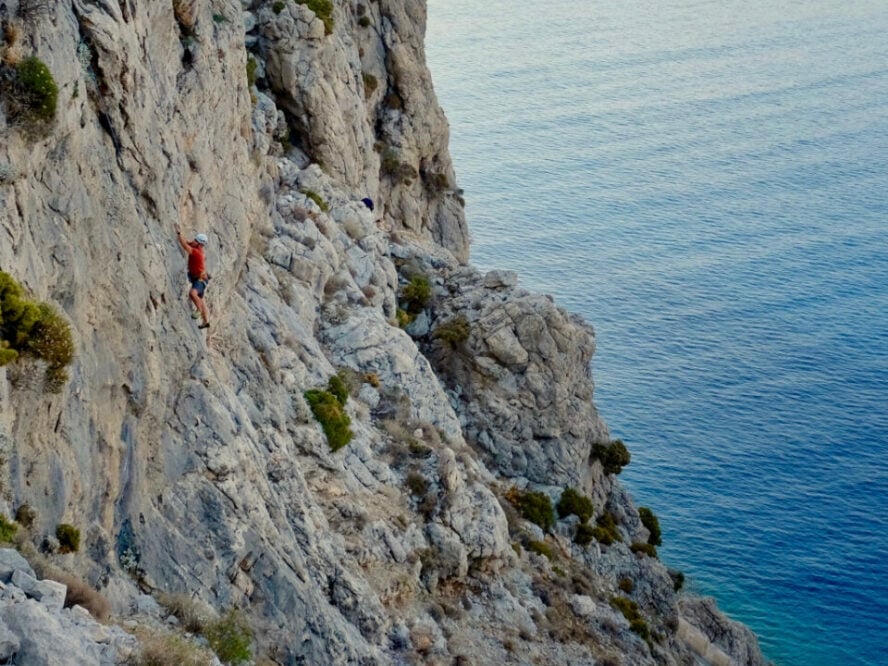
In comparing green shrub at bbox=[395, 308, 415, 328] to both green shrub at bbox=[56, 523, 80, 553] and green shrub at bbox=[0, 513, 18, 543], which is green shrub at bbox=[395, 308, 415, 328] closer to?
green shrub at bbox=[56, 523, 80, 553]

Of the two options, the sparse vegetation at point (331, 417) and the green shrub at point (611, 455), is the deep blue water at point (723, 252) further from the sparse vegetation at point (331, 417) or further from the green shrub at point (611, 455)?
the sparse vegetation at point (331, 417)

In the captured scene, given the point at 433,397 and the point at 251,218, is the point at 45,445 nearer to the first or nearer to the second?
the point at 251,218

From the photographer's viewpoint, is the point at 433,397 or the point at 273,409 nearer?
the point at 273,409

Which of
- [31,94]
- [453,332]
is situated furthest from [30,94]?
[453,332]

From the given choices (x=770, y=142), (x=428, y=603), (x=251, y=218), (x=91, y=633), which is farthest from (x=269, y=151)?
(x=770, y=142)

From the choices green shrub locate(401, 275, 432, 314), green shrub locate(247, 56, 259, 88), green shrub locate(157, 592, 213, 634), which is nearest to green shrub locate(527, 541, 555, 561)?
green shrub locate(401, 275, 432, 314)

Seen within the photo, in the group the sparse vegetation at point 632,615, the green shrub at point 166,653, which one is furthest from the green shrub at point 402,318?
the green shrub at point 166,653
